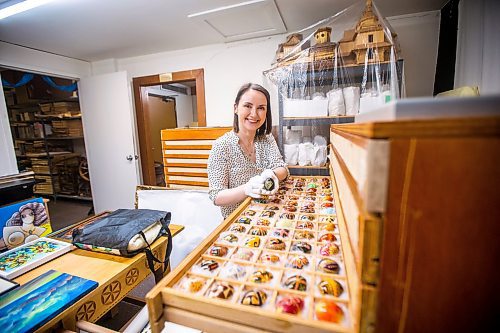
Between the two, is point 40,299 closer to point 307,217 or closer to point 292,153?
point 307,217

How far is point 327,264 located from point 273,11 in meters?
2.31

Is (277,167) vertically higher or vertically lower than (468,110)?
lower

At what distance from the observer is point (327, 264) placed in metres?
0.52

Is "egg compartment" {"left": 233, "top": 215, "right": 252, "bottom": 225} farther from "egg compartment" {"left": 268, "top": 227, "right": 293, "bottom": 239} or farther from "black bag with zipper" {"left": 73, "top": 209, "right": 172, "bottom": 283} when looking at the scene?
"black bag with zipper" {"left": 73, "top": 209, "right": 172, "bottom": 283}

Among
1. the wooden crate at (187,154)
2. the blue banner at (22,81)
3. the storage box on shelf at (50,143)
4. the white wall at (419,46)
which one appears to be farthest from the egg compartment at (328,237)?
the storage box on shelf at (50,143)

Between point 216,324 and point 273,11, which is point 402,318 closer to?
point 216,324

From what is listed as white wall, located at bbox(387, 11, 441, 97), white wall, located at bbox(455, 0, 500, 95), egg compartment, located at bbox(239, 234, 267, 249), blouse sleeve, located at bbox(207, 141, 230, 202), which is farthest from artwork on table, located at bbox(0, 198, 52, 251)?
white wall, located at bbox(387, 11, 441, 97)

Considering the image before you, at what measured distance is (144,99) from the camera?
352 cm

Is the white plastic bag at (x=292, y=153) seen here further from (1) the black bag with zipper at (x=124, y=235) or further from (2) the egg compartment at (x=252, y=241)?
(2) the egg compartment at (x=252, y=241)

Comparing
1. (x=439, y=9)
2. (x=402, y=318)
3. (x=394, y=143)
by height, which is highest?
(x=439, y=9)

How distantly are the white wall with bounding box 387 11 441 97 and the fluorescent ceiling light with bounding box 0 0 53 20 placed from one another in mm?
3085

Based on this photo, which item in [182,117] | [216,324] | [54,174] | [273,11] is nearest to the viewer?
[216,324]

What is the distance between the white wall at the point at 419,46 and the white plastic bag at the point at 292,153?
141 centimetres

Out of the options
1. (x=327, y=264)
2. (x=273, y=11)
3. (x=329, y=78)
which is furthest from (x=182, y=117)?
(x=327, y=264)
